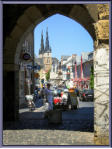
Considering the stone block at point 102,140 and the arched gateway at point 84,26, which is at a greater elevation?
the arched gateway at point 84,26

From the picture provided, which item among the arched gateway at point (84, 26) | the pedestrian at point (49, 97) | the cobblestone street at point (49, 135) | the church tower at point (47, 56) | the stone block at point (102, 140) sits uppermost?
the church tower at point (47, 56)

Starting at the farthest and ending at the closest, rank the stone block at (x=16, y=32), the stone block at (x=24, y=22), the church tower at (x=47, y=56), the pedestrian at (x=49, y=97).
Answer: the church tower at (x=47, y=56)
the pedestrian at (x=49, y=97)
the stone block at (x=16, y=32)
the stone block at (x=24, y=22)

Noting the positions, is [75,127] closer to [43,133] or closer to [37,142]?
[43,133]

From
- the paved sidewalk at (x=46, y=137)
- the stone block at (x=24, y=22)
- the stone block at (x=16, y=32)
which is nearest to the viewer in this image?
the paved sidewalk at (x=46, y=137)

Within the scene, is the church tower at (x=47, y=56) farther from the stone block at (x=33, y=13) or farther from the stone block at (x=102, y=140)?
the stone block at (x=102, y=140)

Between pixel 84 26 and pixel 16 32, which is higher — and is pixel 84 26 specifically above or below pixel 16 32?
below

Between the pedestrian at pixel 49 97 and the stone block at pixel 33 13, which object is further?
the pedestrian at pixel 49 97

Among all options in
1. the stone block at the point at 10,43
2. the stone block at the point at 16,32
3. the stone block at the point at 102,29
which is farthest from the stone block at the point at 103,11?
the stone block at the point at 10,43

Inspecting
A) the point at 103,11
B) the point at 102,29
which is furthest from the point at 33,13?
the point at 102,29

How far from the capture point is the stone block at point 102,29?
6352mm

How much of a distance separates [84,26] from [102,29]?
260 cm

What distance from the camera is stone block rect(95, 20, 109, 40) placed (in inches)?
250

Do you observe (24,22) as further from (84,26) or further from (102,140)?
(102,140)

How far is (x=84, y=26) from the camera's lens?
29.3 feet
